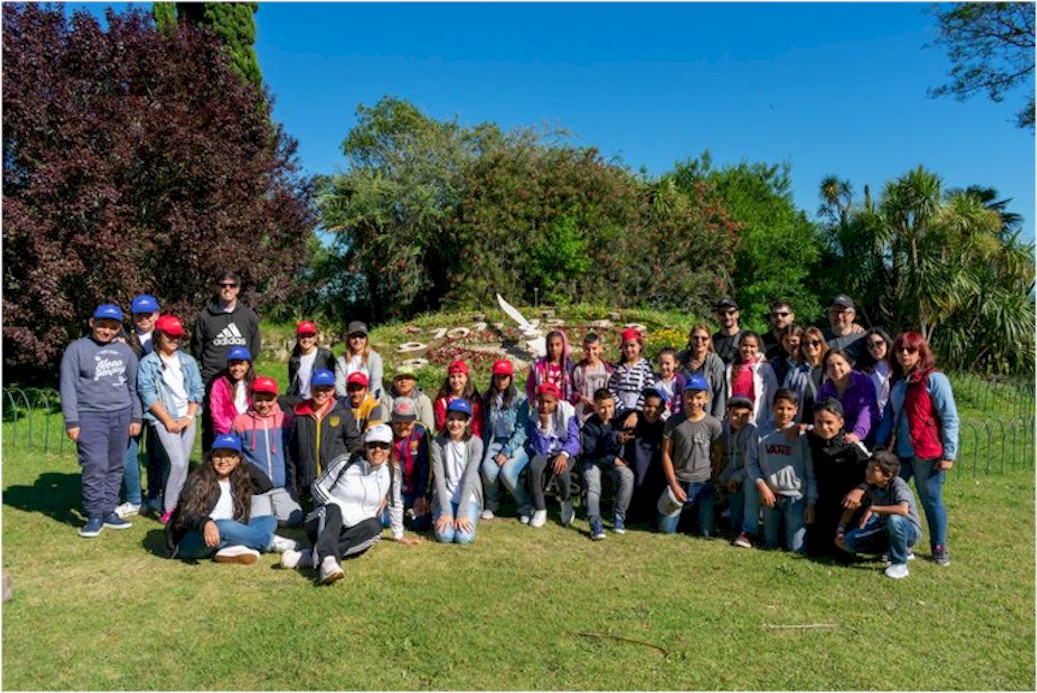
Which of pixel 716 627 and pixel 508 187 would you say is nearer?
pixel 716 627

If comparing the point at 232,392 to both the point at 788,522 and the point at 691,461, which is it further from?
the point at 788,522

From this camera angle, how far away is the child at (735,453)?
5.74 m

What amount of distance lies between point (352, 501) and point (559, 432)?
5.84 ft

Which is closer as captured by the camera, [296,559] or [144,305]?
[296,559]

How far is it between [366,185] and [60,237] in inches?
404

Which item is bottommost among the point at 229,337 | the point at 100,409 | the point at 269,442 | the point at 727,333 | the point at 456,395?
the point at 269,442

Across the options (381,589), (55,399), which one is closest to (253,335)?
(381,589)

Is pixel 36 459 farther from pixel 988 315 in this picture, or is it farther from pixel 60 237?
pixel 988 315

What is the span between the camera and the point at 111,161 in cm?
932

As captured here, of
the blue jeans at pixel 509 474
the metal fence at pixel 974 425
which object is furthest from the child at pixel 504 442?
the metal fence at pixel 974 425

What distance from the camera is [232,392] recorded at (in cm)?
588

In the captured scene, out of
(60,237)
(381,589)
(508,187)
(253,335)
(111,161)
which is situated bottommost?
(381,589)

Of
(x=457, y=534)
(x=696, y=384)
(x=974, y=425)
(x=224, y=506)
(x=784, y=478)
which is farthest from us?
(x=974, y=425)

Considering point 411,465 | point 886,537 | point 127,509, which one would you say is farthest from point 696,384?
point 127,509
